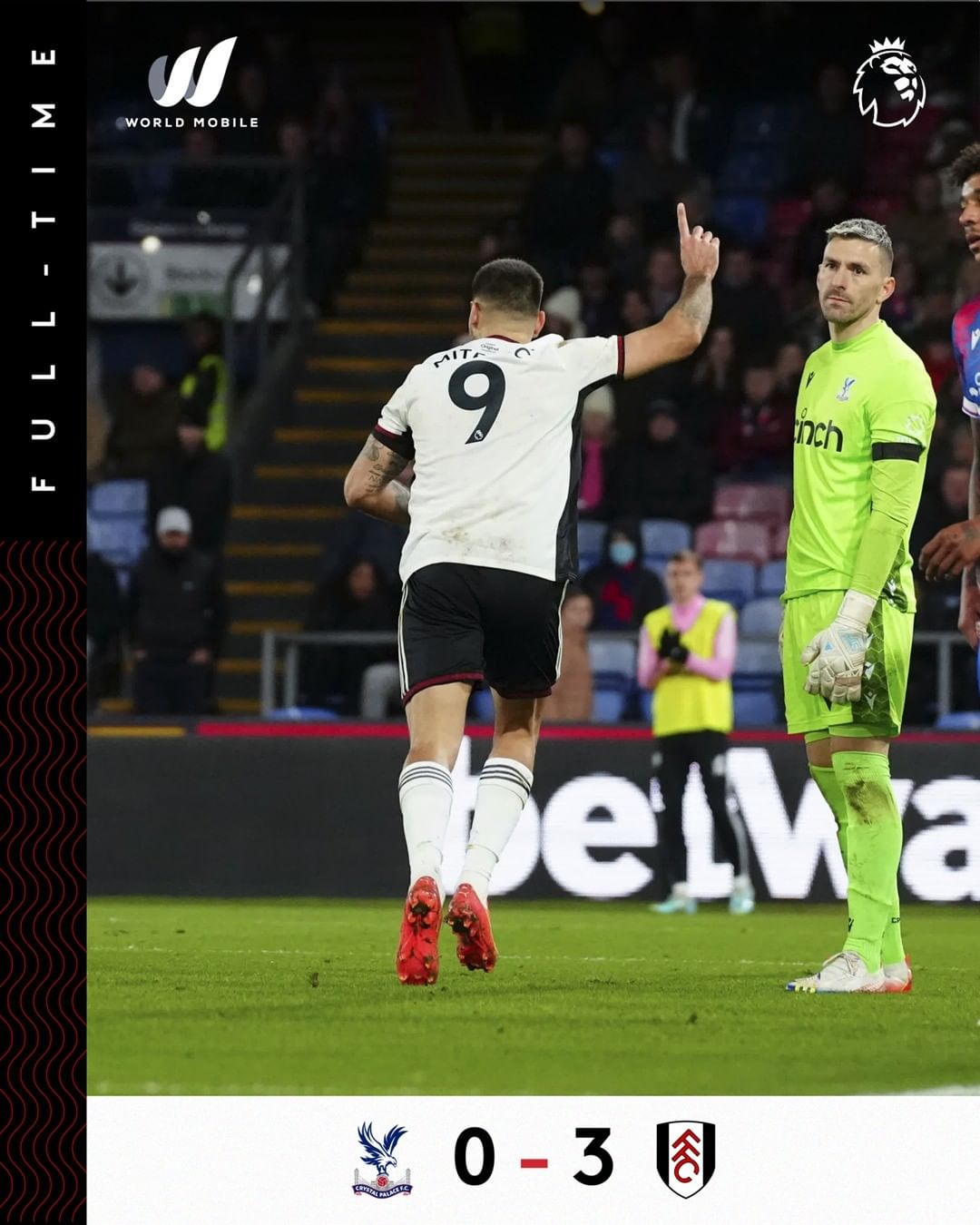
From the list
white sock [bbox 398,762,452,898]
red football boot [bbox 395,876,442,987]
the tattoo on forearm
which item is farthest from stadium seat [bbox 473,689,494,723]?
red football boot [bbox 395,876,442,987]

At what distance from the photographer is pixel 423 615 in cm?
662

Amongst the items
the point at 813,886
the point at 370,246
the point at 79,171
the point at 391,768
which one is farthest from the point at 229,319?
the point at 79,171

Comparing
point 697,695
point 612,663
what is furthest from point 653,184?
point 697,695

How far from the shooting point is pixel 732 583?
47.0 feet

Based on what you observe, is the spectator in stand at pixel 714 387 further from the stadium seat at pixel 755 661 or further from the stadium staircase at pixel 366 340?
the stadium staircase at pixel 366 340

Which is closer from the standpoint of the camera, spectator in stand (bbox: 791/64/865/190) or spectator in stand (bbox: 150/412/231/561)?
spectator in stand (bbox: 150/412/231/561)

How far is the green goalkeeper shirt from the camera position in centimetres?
645

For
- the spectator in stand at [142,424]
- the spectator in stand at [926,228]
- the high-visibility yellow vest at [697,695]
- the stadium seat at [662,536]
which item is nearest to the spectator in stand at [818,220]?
the spectator in stand at [926,228]

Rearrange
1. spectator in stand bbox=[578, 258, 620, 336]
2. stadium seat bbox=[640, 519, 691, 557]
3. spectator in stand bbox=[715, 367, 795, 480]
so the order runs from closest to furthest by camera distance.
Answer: stadium seat bbox=[640, 519, 691, 557], spectator in stand bbox=[715, 367, 795, 480], spectator in stand bbox=[578, 258, 620, 336]

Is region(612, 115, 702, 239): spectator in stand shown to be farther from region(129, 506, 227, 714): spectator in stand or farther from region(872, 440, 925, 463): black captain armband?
region(872, 440, 925, 463): black captain armband

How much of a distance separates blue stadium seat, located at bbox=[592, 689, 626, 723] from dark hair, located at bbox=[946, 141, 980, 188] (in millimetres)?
7512

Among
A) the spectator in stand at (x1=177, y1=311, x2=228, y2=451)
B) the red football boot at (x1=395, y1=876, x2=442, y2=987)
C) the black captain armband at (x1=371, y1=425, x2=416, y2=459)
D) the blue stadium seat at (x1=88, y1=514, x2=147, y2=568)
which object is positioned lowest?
the red football boot at (x1=395, y1=876, x2=442, y2=987)

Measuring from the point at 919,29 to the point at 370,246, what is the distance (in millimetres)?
4971
